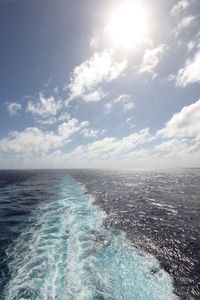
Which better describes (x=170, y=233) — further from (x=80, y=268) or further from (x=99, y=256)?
(x=80, y=268)

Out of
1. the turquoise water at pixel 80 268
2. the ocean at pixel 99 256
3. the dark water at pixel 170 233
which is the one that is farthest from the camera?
the dark water at pixel 170 233

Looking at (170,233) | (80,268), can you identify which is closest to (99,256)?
(80,268)

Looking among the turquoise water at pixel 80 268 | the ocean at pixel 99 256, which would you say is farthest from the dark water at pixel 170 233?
the turquoise water at pixel 80 268

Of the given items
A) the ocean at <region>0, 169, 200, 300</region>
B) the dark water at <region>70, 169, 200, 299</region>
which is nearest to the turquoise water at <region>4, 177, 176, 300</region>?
the ocean at <region>0, 169, 200, 300</region>

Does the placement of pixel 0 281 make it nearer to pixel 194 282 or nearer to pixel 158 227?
pixel 194 282

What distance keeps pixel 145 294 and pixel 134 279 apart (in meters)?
1.27

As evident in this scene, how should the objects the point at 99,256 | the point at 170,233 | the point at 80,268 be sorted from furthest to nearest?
the point at 170,233
the point at 99,256
the point at 80,268

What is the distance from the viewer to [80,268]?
12078mm

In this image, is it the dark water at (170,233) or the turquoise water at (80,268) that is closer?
the turquoise water at (80,268)

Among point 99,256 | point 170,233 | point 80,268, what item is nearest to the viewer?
point 80,268

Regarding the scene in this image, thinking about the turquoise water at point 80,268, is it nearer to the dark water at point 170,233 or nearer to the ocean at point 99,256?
the ocean at point 99,256

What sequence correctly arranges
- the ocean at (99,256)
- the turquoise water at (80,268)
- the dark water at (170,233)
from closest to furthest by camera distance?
the turquoise water at (80,268)
the ocean at (99,256)
the dark water at (170,233)

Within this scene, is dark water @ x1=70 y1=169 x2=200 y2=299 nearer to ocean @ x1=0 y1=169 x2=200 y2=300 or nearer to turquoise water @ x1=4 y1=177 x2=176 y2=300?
ocean @ x1=0 y1=169 x2=200 y2=300

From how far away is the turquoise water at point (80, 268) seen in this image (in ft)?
32.2
